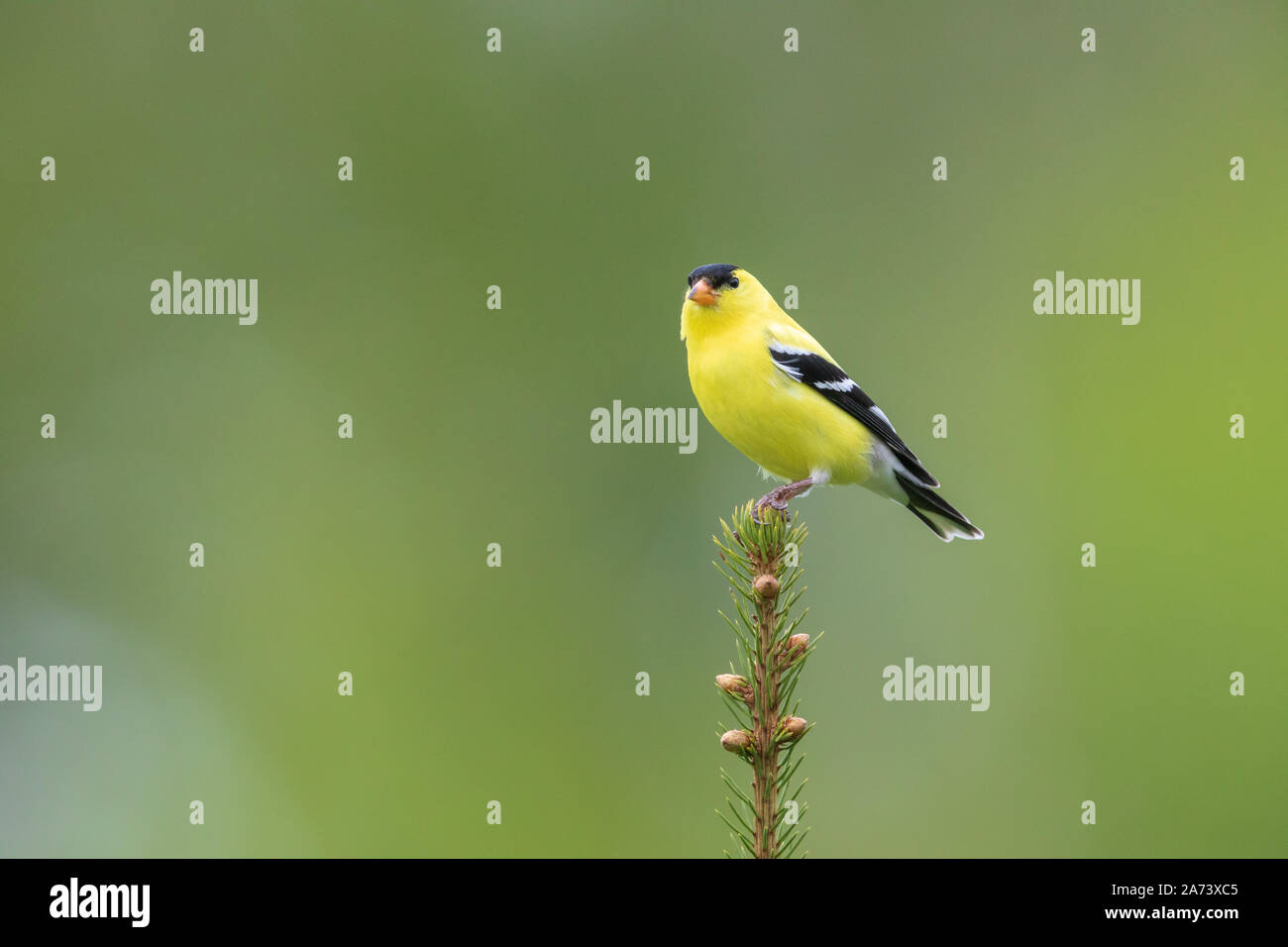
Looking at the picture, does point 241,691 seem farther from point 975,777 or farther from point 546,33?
point 546,33

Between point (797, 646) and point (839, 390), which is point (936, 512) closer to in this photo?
point (839, 390)

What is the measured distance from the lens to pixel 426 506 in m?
8.38

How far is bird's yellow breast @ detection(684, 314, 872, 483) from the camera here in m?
4.67

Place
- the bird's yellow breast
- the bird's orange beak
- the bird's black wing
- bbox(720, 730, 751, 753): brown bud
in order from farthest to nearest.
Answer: the bird's orange beak
the bird's black wing
the bird's yellow breast
bbox(720, 730, 751, 753): brown bud

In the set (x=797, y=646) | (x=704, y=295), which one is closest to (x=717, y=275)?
(x=704, y=295)

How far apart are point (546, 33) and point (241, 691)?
6110 millimetres

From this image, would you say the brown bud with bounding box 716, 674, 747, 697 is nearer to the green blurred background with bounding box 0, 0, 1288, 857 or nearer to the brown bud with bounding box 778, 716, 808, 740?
the brown bud with bounding box 778, 716, 808, 740

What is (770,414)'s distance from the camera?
15.3 feet

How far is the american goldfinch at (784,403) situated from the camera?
4684mm

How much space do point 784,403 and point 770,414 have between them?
0.25ft

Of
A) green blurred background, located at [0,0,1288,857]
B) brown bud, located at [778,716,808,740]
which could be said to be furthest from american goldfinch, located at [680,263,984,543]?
green blurred background, located at [0,0,1288,857]

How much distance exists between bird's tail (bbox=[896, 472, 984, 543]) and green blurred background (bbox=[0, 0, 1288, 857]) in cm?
234

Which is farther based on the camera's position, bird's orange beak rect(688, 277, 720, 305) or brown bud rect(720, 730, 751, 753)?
bird's orange beak rect(688, 277, 720, 305)

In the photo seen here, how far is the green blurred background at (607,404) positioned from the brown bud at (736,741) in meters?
4.58
